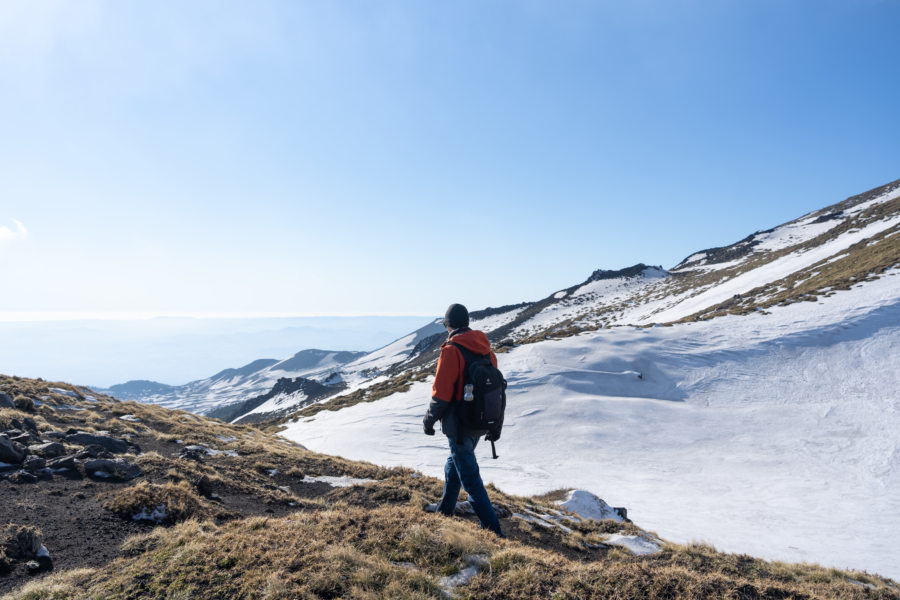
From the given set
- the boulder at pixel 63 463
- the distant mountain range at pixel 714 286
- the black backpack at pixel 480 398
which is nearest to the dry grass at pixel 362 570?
the black backpack at pixel 480 398

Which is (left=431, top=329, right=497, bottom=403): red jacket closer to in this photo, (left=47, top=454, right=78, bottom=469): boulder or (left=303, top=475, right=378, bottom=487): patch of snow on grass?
(left=303, top=475, right=378, bottom=487): patch of snow on grass

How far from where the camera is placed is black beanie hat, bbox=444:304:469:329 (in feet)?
20.1

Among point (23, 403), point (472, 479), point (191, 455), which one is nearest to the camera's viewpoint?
point (472, 479)

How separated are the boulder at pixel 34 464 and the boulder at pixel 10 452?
0.14m

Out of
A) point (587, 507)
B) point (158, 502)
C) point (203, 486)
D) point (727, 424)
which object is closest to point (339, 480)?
point (203, 486)

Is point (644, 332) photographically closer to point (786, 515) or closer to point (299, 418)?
point (786, 515)

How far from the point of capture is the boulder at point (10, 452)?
7531 millimetres

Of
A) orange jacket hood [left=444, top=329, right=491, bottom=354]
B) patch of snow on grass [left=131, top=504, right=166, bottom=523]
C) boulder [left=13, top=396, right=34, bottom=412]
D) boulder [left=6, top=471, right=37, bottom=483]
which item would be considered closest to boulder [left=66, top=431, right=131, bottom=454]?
boulder [left=6, top=471, right=37, bottom=483]

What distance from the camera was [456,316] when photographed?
615cm

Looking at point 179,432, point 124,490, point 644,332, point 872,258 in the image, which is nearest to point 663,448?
point 644,332

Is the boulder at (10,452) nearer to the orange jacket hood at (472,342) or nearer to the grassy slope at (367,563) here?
the grassy slope at (367,563)

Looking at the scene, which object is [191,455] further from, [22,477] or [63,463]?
[22,477]

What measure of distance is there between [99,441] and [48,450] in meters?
1.37

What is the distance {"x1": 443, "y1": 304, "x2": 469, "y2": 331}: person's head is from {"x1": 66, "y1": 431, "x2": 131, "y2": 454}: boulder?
28.8 ft
